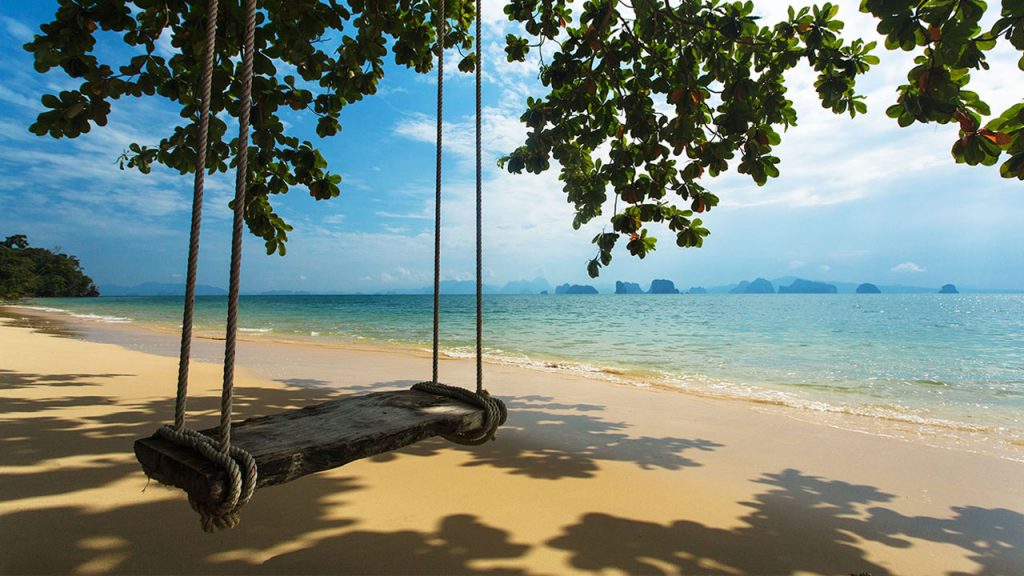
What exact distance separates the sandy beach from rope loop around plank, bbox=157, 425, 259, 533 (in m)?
0.80

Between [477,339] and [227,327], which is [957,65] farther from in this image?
[227,327]

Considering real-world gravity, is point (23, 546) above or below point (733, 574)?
above

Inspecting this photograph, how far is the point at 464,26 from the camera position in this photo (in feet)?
20.6

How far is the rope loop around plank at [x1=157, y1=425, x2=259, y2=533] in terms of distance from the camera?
50.6 inches

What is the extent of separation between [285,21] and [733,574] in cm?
480

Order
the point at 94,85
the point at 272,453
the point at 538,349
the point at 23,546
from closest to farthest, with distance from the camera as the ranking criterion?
the point at 272,453
the point at 23,546
the point at 94,85
the point at 538,349

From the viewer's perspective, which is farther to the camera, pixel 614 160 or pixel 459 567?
pixel 614 160

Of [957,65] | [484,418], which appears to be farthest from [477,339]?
[957,65]

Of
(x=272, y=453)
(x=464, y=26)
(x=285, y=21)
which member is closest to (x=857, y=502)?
(x=272, y=453)

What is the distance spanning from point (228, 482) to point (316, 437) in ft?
1.08

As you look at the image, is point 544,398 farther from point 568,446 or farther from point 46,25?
point 46,25

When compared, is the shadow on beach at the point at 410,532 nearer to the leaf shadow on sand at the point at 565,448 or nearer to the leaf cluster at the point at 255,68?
the leaf shadow on sand at the point at 565,448

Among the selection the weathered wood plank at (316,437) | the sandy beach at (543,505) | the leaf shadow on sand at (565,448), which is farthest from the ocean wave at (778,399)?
the weathered wood plank at (316,437)

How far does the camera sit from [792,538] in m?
2.46
